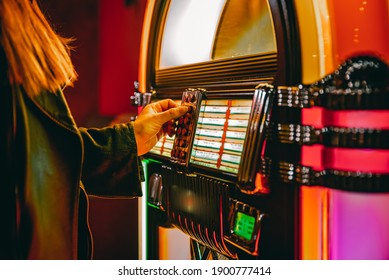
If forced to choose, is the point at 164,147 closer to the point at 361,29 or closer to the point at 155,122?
the point at 155,122

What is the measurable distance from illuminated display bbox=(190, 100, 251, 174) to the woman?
364 mm

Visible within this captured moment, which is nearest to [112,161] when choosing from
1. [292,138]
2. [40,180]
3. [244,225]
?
[40,180]

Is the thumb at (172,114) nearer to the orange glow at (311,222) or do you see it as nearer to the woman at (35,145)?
the woman at (35,145)

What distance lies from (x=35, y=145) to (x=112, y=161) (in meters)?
0.31

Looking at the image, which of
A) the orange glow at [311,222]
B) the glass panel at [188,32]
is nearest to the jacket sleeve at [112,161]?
the glass panel at [188,32]

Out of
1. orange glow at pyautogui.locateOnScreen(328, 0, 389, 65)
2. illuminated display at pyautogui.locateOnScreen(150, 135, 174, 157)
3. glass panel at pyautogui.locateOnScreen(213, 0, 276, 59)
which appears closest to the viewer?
orange glow at pyautogui.locateOnScreen(328, 0, 389, 65)

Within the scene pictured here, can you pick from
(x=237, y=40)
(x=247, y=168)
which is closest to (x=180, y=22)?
(x=237, y=40)

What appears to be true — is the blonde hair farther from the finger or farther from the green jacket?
the finger

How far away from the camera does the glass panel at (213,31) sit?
56.0 inches

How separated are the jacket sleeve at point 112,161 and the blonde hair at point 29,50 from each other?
0.24 metres

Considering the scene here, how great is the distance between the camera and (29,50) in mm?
1255

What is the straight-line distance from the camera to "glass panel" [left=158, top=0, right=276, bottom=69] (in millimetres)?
1423

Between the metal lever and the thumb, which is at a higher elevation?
the metal lever

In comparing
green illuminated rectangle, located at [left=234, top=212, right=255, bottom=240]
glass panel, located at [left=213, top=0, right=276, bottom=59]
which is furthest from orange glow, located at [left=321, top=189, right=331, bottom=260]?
glass panel, located at [left=213, top=0, right=276, bottom=59]
